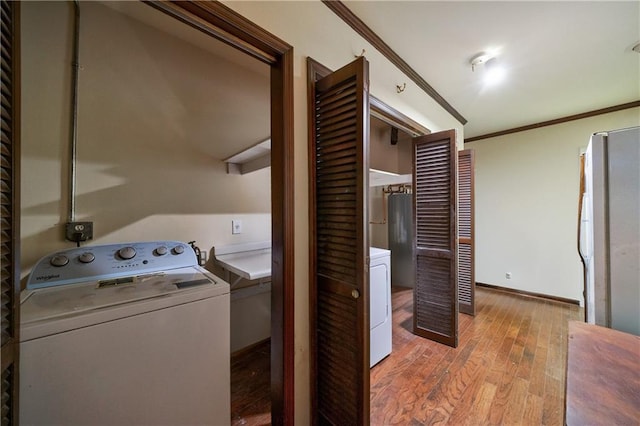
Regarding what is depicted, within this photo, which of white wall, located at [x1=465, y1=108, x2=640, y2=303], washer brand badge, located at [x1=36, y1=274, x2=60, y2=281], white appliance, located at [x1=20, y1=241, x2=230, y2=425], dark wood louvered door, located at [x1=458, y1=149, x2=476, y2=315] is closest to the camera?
white appliance, located at [x1=20, y1=241, x2=230, y2=425]

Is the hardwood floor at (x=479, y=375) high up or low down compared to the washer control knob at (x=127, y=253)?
down

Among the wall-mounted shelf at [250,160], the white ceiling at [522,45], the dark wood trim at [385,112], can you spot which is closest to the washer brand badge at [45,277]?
the wall-mounted shelf at [250,160]

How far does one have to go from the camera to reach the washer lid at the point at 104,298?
0.79m

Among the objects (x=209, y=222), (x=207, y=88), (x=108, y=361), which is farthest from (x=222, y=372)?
(x=207, y=88)

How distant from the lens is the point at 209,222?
201 cm

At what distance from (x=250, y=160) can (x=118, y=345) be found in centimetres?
153

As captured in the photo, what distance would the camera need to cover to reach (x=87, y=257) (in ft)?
4.09

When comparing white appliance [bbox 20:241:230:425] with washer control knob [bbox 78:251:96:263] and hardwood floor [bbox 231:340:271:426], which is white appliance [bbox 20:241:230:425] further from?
hardwood floor [bbox 231:340:271:426]

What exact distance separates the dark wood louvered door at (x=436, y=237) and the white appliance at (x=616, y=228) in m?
0.94

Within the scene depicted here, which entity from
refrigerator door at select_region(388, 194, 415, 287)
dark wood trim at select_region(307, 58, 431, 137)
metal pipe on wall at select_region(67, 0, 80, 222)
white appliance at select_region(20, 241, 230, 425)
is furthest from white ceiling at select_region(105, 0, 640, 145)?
refrigerator door at select_region(388, 194, 415, 287)

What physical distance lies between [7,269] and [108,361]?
0.46 meters

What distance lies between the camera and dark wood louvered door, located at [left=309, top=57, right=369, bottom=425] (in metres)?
1.02

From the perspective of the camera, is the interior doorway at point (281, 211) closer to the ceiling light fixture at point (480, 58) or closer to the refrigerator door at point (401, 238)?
the ceiling light fixture at point (480, 58)

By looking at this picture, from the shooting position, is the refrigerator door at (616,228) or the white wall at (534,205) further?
the white wall at (534,205)
